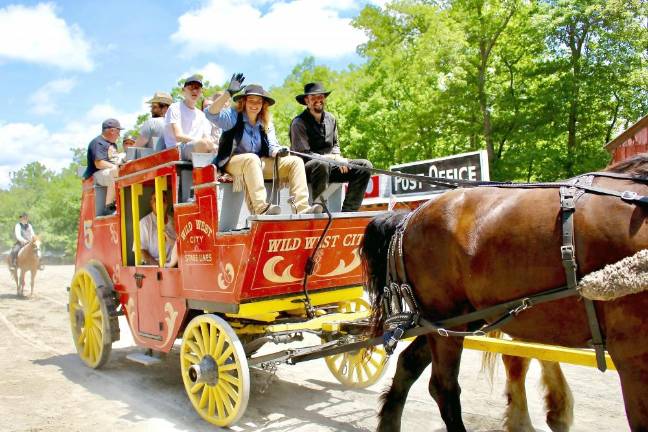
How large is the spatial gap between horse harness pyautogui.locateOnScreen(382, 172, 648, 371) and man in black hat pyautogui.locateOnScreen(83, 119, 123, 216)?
146 inches

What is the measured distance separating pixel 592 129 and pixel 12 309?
1530 centimetres

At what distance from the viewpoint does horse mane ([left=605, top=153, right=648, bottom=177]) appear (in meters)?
3.15

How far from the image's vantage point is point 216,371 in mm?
4734

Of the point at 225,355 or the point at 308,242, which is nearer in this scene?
the point at 225,355

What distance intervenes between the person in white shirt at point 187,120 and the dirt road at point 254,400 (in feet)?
8.19

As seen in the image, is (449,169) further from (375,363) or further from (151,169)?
(151,169)

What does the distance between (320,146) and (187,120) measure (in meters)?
1.66

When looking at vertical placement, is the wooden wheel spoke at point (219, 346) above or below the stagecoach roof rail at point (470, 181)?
below

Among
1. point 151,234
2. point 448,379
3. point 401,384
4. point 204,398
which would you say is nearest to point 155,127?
point 151,234

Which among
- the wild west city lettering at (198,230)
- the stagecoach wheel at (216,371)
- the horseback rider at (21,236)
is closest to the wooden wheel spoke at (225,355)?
the stagecoach wheel at (216,371)

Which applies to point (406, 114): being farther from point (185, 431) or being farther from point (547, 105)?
point (185, 431)

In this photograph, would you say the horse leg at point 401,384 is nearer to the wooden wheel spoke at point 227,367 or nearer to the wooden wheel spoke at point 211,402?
the wooden wheel spoke at point 227,367

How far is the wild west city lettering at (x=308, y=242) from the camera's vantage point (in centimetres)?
A: 473

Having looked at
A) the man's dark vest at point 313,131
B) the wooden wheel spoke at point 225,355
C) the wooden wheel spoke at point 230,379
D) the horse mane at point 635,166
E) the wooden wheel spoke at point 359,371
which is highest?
the man's dark vest at point 313,131
